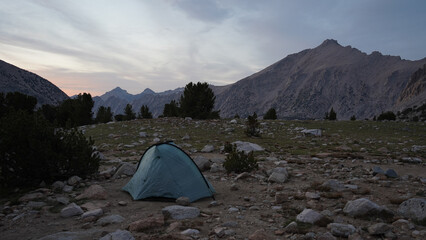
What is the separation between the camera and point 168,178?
23.9 feet

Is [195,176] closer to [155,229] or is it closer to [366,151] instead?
[155,229]

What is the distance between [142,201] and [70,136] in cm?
363

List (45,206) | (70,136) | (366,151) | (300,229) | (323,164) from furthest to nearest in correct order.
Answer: (366,151) < (323,164) < (70,136) < (45,206) < (300,229)

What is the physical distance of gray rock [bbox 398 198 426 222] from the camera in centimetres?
503

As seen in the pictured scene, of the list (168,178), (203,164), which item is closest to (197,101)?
(203,164)

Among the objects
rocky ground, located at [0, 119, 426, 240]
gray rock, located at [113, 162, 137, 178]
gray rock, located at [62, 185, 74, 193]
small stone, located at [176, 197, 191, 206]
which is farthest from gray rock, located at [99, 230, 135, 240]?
gray rock, located at [113, 162, 137, 178]

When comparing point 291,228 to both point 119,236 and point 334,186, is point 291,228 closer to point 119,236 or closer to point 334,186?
point 119,236

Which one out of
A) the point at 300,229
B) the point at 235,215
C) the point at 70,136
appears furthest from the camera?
the point at 70,136

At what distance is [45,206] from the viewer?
255 inches

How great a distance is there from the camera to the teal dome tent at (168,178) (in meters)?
7.16

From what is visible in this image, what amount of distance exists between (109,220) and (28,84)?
16344 centimetres

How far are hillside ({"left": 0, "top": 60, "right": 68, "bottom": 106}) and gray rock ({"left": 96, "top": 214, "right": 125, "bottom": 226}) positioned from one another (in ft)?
449

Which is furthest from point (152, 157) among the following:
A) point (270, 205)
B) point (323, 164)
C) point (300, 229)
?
point (323, 164)

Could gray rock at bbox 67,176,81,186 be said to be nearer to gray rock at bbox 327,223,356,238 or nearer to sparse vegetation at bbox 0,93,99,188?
sparse vegetation at bbox 0,93,99,188
